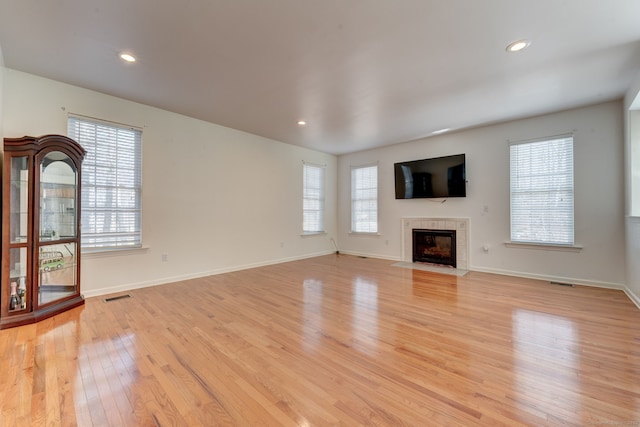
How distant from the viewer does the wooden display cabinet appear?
2.82 metres

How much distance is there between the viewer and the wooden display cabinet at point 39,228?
2.82 meters

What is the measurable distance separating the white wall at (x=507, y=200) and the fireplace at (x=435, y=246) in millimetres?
368

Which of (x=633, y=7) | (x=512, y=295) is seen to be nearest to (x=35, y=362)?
(x=512, y=295)

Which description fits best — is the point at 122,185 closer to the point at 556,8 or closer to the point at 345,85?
the point at 345,85

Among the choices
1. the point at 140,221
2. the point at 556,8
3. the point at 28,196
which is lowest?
the point at 140,221

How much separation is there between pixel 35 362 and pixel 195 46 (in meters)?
3.05

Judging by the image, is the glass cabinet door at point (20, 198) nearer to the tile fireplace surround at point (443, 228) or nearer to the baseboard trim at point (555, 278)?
the tile fireplace surround at point (443, 228)

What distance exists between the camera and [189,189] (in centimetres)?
469

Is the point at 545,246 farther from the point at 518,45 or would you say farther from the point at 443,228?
the point at 518,45

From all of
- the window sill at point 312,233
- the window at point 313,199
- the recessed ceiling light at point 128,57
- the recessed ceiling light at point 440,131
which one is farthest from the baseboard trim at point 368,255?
the recessed ceiling light at point 128,57

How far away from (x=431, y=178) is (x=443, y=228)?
1.11m

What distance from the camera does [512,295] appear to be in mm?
3812

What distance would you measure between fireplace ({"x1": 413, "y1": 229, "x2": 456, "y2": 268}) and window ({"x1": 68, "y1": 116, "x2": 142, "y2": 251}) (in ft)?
17.8

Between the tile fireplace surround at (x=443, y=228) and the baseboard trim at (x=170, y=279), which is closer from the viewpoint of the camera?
the baseboard trim at (x=170, y=279)
